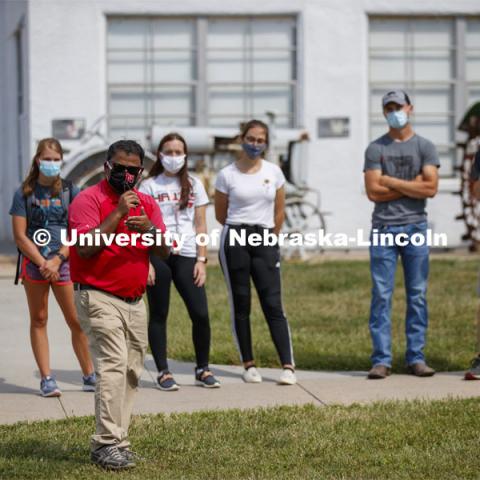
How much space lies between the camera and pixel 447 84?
1891 centimetres

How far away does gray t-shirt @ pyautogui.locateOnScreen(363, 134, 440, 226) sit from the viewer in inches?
356

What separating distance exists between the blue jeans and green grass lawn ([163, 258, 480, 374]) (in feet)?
1.64

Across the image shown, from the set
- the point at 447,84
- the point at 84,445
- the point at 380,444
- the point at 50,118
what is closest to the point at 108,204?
the point at 84,445

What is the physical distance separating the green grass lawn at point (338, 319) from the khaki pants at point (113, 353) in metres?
3.35

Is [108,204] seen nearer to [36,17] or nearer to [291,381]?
[291,381]

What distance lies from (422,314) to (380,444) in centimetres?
249

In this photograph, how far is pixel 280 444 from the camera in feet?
22.4

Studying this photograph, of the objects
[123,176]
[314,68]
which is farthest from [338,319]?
[314,68]

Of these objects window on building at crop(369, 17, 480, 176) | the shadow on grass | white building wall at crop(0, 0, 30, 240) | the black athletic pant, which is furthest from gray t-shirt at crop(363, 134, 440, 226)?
white building wall at crop(0, 0, 30, 240)

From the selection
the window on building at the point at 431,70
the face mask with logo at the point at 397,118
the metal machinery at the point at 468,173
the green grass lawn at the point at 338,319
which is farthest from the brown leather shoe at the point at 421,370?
the window on building at the point at 431,70

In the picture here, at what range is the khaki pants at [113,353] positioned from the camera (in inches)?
246

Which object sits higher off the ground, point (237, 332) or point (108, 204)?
point (108, 204)

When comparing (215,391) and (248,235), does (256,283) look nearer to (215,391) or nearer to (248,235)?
(248,235)

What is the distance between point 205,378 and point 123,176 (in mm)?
2773
